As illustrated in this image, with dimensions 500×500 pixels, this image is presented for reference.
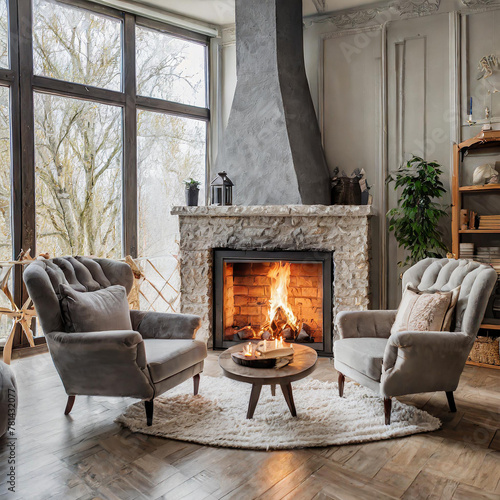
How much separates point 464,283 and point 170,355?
5.85ft

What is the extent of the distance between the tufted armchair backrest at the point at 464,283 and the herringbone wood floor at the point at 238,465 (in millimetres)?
581

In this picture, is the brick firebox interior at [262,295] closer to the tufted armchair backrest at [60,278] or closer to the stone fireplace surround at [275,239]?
the stone fireplace surround at [275,239]

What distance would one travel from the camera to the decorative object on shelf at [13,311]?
375cm

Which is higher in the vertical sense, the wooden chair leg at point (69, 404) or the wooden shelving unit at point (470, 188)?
the wooden shelving unit at point (470, 188)

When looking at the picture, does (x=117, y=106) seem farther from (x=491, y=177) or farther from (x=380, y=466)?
(x=380, y=466)

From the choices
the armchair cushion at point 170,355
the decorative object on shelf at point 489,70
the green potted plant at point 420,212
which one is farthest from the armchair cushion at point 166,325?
the decorative object on shelf at point 489,70

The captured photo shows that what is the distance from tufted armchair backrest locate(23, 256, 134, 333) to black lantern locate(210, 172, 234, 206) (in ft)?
4.21

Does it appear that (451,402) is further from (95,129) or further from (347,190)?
(95,129)

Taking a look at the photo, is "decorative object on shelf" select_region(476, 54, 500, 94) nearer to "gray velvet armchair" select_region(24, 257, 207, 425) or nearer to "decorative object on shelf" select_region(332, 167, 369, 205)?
"decorative object on shelf" select_region(332, 167, 369, 205)

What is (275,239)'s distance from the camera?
13.6ft

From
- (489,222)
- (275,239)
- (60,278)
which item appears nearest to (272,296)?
(275,239)

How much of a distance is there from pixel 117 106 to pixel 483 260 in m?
3.61

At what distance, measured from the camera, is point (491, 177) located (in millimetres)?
3850

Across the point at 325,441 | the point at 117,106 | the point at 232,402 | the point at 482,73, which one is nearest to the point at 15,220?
the point at 117,106
